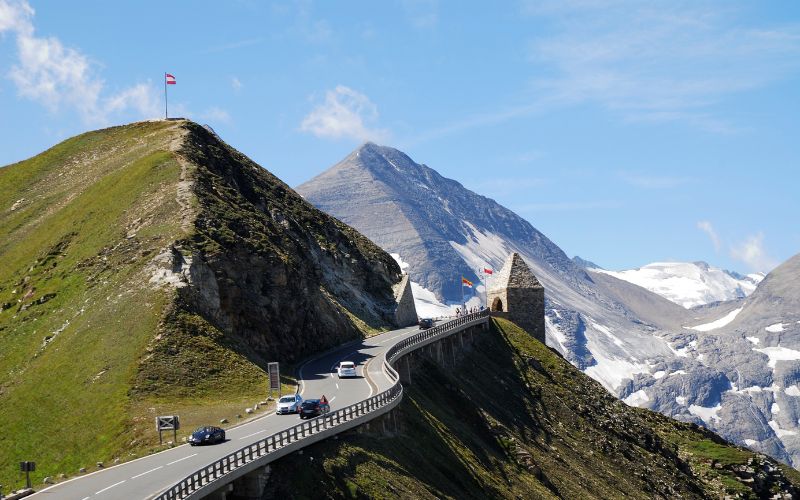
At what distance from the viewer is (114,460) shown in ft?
194

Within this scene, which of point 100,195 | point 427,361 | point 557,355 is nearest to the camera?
point 427,361

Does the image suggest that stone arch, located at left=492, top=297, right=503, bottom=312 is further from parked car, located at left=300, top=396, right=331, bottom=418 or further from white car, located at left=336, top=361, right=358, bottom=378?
parked car, located at left=300, top=396, right=331, bottom=418

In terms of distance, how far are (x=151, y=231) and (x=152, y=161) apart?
21.4 m

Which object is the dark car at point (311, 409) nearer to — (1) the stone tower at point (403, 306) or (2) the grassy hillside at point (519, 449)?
(2) the grassy hillside at point (519, 449)

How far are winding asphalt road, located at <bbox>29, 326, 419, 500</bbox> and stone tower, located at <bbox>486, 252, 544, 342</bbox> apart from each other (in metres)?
48.5

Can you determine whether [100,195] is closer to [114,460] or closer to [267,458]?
[114,460]

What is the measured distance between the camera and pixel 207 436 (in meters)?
58.0

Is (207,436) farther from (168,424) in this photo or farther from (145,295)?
(145,295)

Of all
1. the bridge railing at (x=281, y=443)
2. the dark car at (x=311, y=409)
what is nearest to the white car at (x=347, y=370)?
the bridge railing at (x=281, y=443)

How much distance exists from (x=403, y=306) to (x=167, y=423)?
81.0 meters

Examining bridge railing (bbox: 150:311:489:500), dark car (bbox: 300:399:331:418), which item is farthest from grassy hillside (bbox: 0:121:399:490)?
bridge railing (bbox: 150:311:489:500)

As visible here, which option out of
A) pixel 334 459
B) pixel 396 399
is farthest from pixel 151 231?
pixel 334 459

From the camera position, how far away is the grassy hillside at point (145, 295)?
70312mm

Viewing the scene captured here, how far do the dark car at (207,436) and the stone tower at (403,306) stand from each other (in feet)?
256
